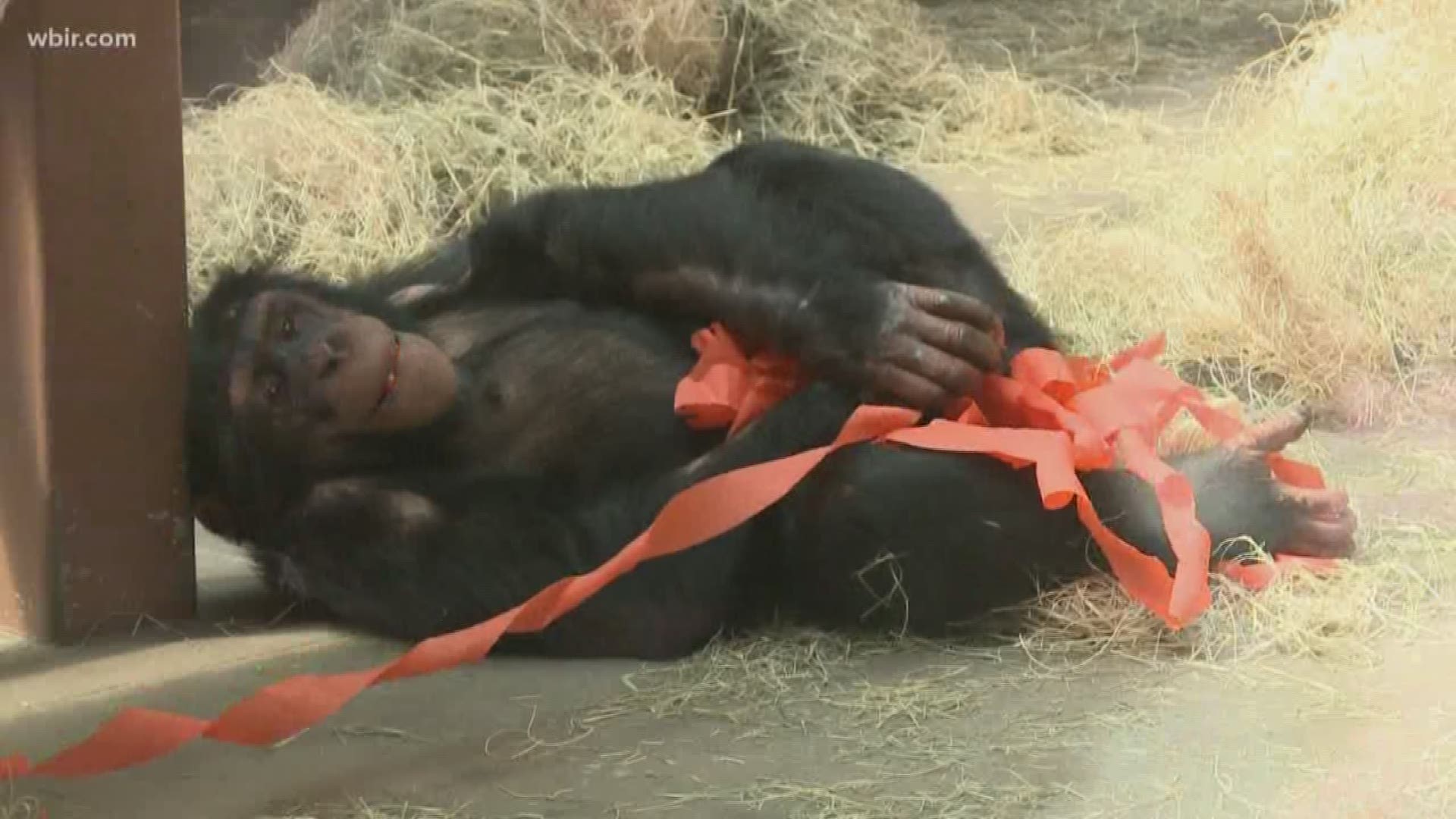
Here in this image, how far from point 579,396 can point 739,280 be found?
31 centimetres

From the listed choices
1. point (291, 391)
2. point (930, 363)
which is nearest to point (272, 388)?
point (291, 391)

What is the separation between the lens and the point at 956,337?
2.65 metres

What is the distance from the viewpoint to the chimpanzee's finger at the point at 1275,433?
282cm

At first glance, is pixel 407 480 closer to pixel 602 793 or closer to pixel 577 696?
pixel 577 696

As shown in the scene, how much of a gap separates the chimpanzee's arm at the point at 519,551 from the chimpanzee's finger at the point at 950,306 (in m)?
0.19

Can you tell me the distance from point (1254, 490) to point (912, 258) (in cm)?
63

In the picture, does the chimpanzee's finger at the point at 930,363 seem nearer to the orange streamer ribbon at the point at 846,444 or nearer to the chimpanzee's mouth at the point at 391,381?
the orange streamer ribbon at the point at 846,444

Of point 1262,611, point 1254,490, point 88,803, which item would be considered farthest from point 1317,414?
point 88,803

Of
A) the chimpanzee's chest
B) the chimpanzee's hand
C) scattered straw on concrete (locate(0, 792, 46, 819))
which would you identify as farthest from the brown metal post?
the chimpanzee's hand

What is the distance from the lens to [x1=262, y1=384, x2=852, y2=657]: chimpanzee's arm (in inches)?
103

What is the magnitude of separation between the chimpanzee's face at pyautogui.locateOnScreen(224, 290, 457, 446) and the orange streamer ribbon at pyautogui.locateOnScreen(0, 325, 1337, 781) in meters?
0.36

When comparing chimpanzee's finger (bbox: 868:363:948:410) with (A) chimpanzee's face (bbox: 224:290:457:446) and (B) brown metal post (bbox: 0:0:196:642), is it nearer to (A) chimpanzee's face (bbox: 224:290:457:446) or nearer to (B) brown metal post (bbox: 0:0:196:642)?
(A) chimpanzee's face (bbox: 224:290:457:446)

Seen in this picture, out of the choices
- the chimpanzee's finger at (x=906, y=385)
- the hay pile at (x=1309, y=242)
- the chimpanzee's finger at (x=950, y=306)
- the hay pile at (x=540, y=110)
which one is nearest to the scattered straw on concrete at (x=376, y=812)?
the chimpanzee's finger at (x=906, y=385)

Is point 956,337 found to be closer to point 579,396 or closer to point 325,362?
point 579,396
